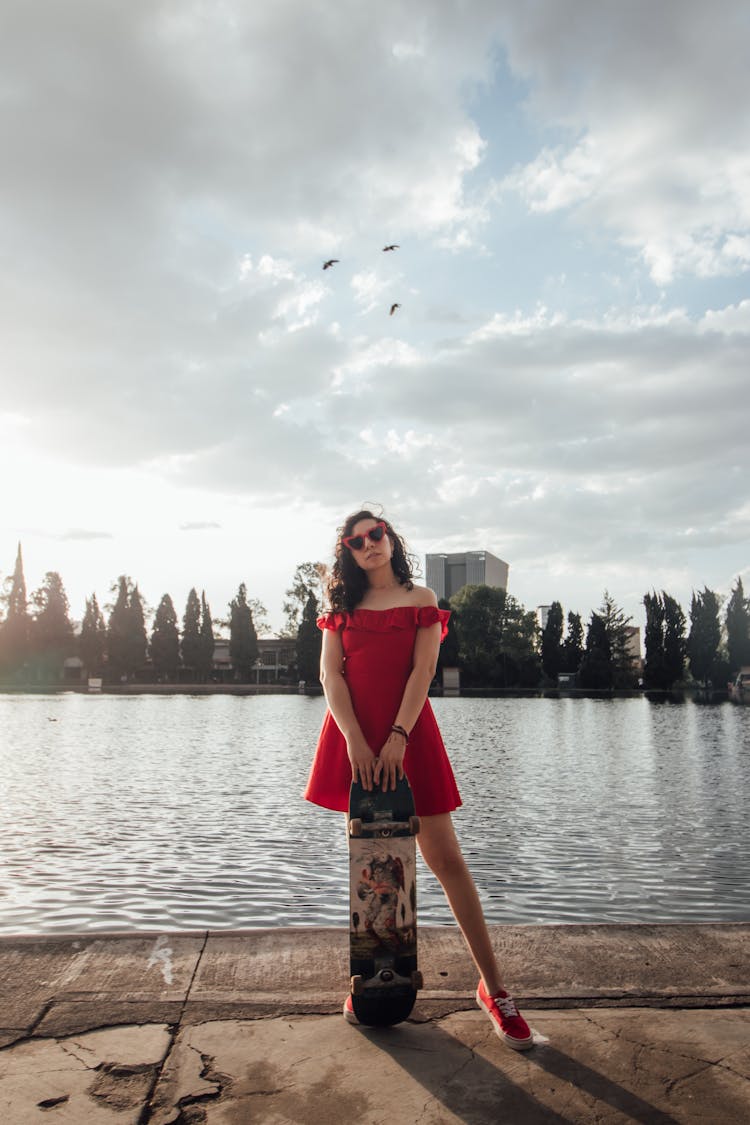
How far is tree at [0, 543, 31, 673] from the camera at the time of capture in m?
93.6

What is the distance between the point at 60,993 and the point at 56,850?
19.4 feet

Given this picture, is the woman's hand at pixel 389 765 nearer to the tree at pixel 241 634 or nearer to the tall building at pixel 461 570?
the tree at pixel 241 634

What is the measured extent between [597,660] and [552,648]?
9.42 m

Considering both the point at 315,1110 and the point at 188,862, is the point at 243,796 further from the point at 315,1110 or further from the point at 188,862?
the point at 315,1110

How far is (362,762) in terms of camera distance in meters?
3.48

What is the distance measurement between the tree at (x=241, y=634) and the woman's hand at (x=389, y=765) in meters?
95.3

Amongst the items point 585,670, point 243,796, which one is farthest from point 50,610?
point 243,796

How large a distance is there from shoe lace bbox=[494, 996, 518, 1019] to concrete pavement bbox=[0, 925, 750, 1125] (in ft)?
0.33

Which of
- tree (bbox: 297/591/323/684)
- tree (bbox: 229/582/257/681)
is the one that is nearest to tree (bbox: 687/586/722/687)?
tree (bbox: 297/591/323/684)

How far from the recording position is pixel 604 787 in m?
14.6

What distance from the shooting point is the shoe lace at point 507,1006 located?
315cm

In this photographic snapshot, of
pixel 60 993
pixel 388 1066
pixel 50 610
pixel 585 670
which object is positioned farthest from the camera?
pixel 50 610

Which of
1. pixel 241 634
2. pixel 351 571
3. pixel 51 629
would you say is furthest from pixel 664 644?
pixel 351 571

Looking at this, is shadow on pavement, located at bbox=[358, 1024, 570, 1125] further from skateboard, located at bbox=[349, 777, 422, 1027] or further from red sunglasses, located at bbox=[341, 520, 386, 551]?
red sunglasses, located at bbox=[341, 520, 386, 551]
